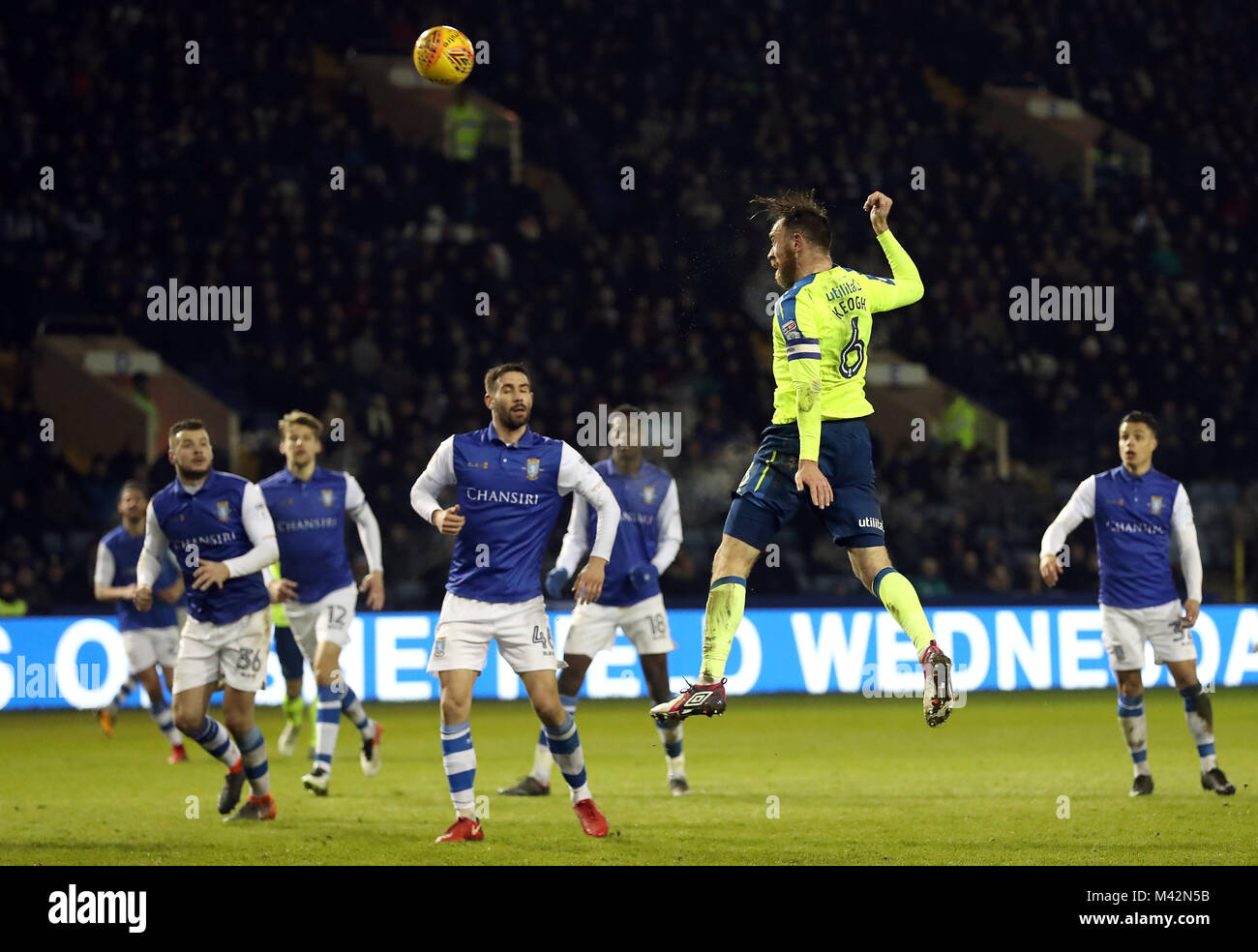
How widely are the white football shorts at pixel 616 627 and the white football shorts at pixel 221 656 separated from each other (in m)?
2.10

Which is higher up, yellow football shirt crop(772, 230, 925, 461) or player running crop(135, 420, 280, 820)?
yellow football shirt crop(772, 230, 925, 461)

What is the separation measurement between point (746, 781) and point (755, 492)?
437 cm

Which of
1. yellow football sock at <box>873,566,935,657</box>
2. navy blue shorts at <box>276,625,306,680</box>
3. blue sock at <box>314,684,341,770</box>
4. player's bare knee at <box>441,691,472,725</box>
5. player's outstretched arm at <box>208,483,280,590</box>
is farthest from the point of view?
navy blue shorts at <box>276,625,306,680</box>

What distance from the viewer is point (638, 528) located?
1094 centimetres

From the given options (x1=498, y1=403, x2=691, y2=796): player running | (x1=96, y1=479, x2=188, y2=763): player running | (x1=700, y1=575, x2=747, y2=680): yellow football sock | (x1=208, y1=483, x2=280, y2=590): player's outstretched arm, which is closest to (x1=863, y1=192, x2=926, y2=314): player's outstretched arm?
(x1=700, y1=575, x2=747, y2=680): yellow football sock

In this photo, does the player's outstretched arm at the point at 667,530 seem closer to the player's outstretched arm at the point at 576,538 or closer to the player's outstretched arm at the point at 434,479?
the player's outstretched arm at the point at 576,538

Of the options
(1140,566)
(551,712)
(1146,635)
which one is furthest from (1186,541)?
(551,712)

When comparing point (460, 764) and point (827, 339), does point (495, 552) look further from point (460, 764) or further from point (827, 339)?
point (827, 339)

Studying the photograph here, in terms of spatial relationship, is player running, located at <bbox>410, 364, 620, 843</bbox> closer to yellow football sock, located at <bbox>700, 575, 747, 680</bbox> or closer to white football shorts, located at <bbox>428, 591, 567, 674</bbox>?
white football shorts, located at <bbox>428, 591, 567, 674</bbox>

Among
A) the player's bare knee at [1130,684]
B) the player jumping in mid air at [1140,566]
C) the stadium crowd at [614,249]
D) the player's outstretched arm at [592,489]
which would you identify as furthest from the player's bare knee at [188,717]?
the stadium crowd at [614,249]

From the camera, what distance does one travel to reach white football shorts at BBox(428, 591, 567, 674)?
8352mm

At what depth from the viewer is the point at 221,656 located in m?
9.45

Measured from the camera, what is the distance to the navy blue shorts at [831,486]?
7281 millimetres
